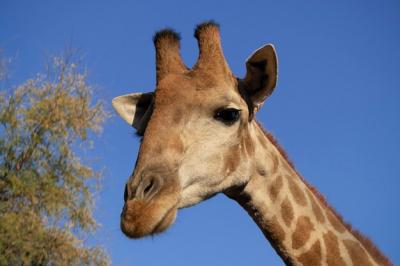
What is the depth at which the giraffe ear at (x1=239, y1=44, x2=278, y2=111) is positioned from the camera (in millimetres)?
4539

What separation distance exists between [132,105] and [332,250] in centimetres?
267

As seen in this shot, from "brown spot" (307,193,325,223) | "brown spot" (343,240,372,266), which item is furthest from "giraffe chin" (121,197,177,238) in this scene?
"brown spot" (343,240,372,266)

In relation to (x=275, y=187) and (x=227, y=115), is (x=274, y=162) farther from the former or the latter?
(x=227, y=115)

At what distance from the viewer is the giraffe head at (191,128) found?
11.7 ft

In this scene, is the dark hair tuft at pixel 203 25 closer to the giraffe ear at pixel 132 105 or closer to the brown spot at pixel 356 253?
the giraffe ear at pixel 132 105

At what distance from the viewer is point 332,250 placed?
4480mm

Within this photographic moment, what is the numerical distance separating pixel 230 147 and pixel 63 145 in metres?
16.6

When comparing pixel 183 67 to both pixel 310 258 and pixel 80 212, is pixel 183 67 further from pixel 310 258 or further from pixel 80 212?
pixel 80 212

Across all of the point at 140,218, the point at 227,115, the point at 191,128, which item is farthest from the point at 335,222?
the point at 140,218

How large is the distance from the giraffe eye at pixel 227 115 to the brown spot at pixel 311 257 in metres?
1.43

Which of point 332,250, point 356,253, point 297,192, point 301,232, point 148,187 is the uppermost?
point 148,187

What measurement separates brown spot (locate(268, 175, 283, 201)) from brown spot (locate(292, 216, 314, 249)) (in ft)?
1.12

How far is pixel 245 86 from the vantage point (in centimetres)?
483

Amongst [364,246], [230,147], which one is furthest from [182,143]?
[364,246]
